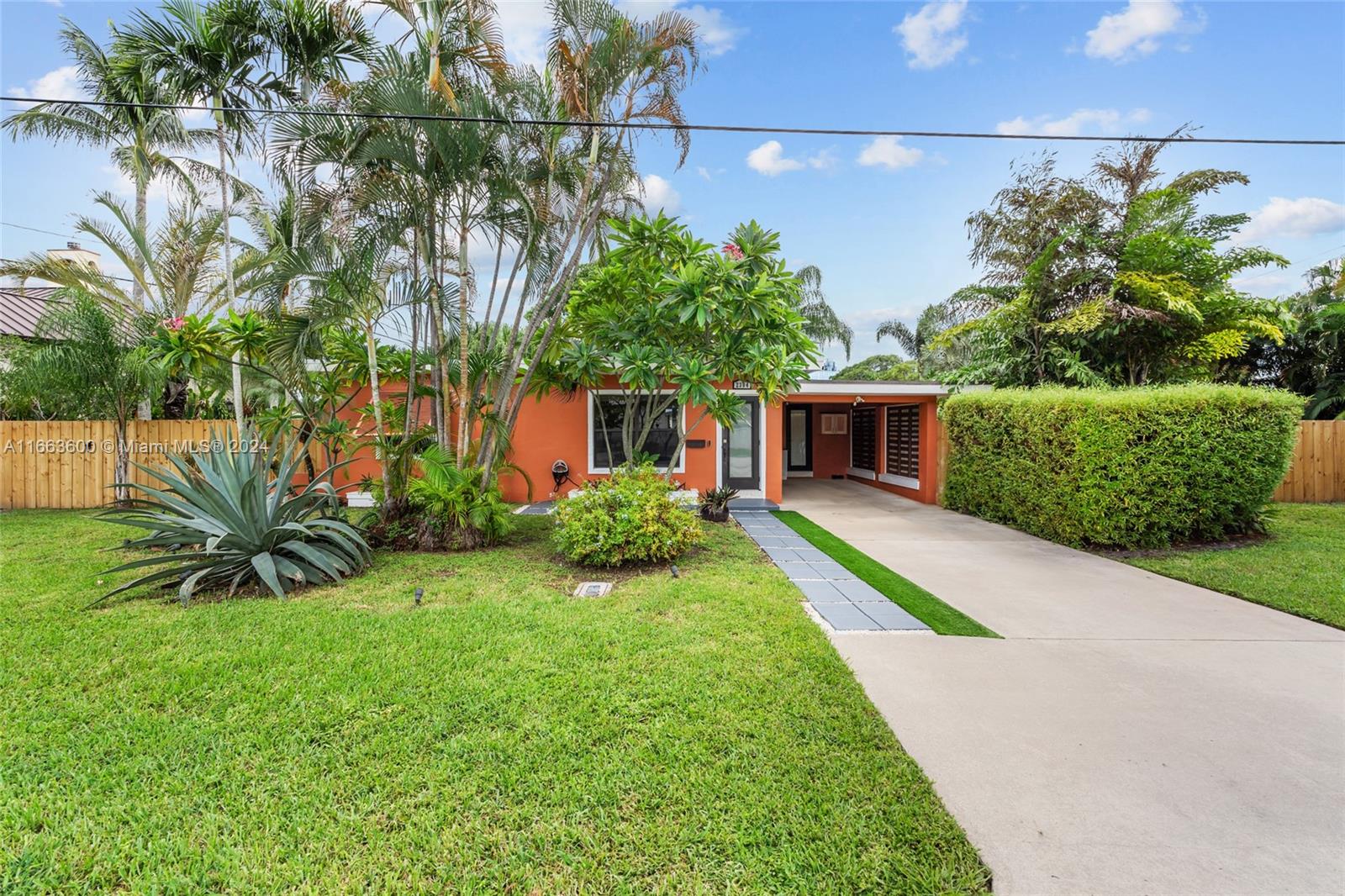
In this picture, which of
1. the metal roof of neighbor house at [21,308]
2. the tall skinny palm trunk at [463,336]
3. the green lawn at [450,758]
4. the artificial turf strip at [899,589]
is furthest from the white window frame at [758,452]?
the metal roof of neighbor house at [21,308]

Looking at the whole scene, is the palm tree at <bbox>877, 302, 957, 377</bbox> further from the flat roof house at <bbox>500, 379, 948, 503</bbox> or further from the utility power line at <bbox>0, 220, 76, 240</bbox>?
the utility power line at <bbox>0, 220, 76, 240</bbox>

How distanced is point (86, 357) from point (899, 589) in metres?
11.5

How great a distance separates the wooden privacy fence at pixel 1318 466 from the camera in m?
9.63

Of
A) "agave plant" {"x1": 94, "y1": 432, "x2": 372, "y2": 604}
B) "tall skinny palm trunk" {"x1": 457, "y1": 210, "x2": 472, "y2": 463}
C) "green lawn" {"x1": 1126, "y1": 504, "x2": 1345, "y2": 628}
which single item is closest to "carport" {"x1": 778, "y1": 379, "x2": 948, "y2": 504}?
"green lawn" {"x1": 1126, "y1": 504, "x2": 1345, "y2": 628}

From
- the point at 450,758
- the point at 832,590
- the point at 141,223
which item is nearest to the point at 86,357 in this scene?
the point at 141,223

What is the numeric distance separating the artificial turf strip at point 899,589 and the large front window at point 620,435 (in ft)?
9.70

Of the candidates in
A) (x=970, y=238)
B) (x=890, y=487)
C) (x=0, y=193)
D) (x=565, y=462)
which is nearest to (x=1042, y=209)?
(x=970, y=238)

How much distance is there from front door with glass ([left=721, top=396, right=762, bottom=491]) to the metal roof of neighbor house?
1369cm

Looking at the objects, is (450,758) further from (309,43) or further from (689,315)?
(309,43)

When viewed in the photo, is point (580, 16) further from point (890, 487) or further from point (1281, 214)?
point (1281, 214)

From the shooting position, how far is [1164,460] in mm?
6195

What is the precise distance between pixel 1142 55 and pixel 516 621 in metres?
8.27

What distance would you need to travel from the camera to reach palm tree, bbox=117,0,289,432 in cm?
573

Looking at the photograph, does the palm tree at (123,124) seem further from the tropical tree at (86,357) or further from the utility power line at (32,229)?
the tropical tree at (86,357)
